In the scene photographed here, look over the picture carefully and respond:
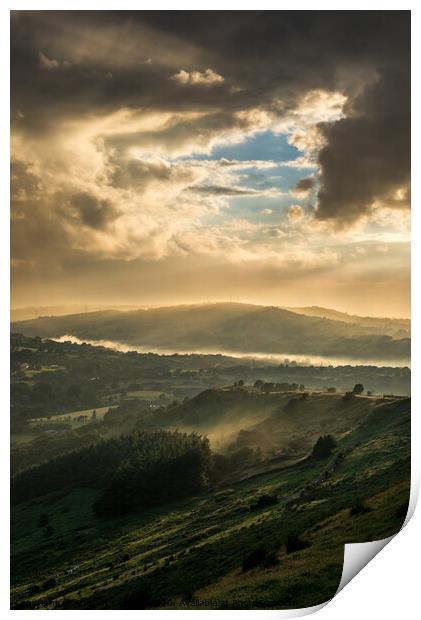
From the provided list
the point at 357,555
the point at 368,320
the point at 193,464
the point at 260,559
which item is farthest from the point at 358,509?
the point at 193,464

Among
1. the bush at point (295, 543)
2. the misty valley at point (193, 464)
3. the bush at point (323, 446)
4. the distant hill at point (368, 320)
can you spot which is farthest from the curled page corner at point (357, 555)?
the distant hill at point (368, 320)

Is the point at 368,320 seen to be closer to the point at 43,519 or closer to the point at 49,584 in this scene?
the point at 49,584

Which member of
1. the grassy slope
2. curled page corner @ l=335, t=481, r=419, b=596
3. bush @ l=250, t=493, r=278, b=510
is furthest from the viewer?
bush @ l=250, t=493, r=278, b=510

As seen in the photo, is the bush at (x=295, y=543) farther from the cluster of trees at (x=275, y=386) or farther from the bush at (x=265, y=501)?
the cluster of trees at (x=275, y=386)

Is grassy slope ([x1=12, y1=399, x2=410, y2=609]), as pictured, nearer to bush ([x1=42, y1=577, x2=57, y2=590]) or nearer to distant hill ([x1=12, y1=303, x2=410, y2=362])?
bush ([x1=42, y1=577, x2=57, y2=590])

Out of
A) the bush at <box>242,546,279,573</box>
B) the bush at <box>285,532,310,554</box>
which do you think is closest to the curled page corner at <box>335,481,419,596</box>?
the bush at <box>285,532,310,554</box>

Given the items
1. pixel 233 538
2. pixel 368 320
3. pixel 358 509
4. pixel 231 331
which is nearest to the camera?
pixel 358 509
